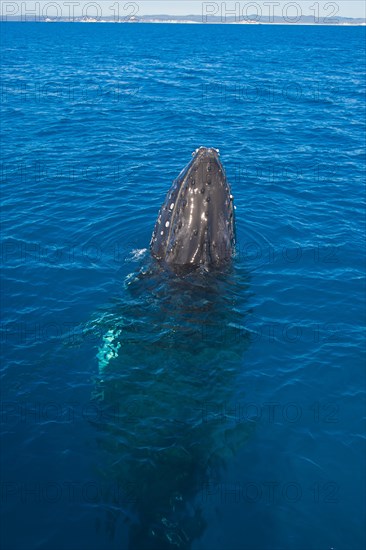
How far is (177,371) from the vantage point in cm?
1634

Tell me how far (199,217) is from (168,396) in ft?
19.4

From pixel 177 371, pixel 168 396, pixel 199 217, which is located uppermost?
pixel 199 217

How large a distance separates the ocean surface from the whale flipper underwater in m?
0.06

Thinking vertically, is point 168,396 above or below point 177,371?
below

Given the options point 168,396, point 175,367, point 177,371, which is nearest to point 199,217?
point 175,367

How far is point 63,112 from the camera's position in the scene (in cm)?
5041

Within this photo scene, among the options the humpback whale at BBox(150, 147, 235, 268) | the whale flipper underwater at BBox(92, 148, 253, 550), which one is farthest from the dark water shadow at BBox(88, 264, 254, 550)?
the humpback whale at BBox(150, 147, 235, 268)

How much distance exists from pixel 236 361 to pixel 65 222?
14355mm

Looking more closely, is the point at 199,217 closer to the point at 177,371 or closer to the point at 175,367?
the point at 175,367

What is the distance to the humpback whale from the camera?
17.0m

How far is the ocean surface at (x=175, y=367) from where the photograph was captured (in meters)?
13.0

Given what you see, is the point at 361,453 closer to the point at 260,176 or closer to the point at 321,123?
the point at 260,176

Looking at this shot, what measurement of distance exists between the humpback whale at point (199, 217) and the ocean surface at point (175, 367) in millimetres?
894

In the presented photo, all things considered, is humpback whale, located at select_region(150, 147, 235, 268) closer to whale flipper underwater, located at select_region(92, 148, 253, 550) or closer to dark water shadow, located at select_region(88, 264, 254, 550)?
whale flipper underwater, located at select_region(92, 148, 253, 550)
